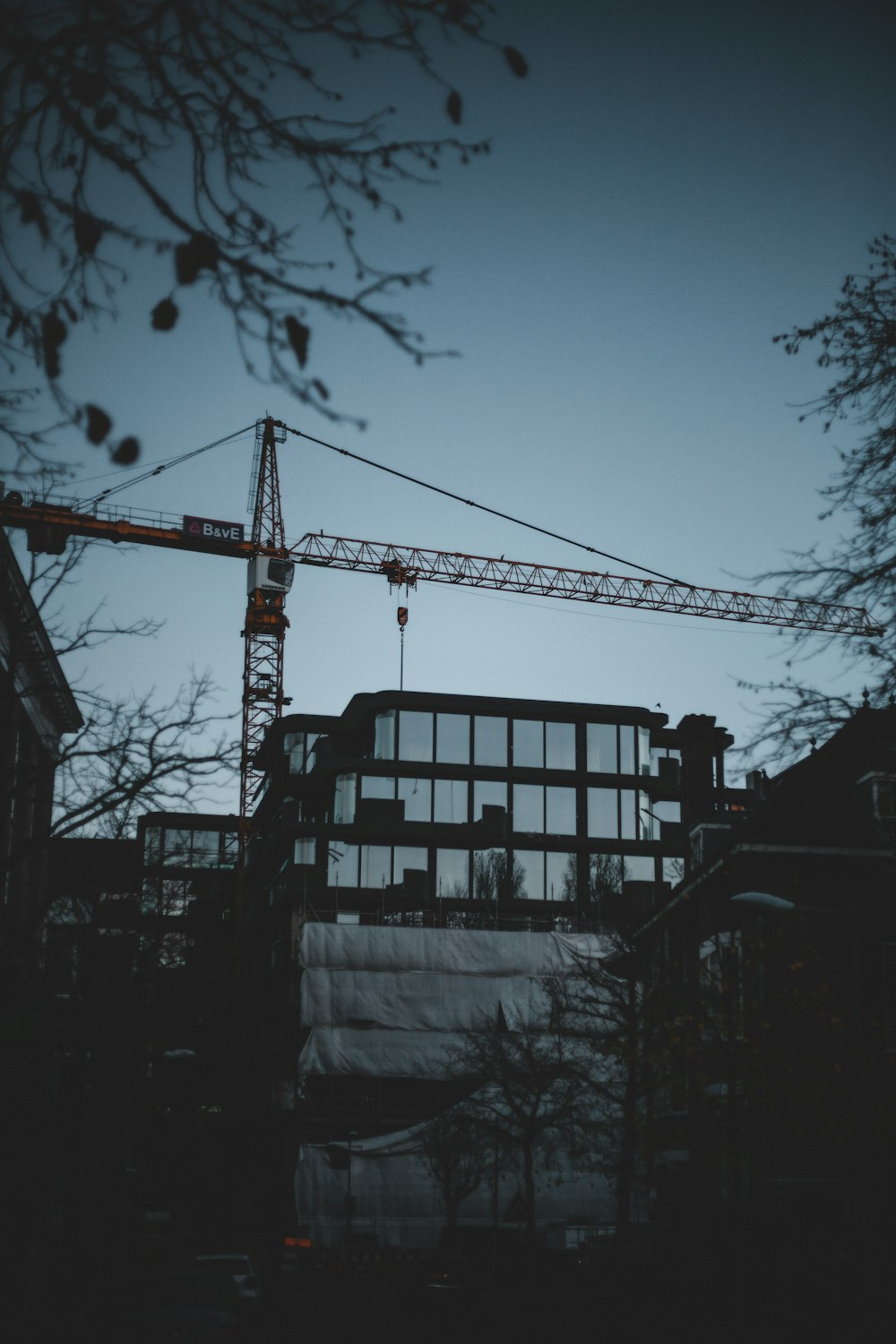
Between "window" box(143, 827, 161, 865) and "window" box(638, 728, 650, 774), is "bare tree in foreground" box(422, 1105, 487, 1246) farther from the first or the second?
"window" box(638, 728, 650, 774)

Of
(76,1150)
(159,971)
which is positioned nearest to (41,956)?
(159,971)

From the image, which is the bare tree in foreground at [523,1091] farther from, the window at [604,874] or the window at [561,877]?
the window at [604,874]

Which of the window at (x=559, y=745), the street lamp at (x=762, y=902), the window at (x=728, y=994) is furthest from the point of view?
the window at (x=559, y=745)

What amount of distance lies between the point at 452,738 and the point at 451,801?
3380 millimetres

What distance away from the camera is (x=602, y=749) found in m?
74.4

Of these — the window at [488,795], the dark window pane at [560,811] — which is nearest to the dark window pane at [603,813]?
the dark window pane at [560,811]

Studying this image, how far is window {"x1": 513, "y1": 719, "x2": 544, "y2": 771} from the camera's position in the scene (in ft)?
240

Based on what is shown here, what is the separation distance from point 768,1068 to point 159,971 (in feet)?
36.6

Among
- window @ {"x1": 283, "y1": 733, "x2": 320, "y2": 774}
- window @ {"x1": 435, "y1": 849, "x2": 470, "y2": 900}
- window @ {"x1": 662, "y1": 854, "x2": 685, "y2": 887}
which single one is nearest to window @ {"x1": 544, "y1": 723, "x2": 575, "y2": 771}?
window @ {"x1": 435, "y1": 849, "x2": 470, "y2": 900}

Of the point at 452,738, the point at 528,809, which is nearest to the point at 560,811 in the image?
the point at 528,809

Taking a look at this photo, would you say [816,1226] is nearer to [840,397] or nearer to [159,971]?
[159,971]

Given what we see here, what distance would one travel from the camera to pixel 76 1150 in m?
25.2

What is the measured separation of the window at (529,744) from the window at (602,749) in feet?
9.02

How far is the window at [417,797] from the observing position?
234ft
